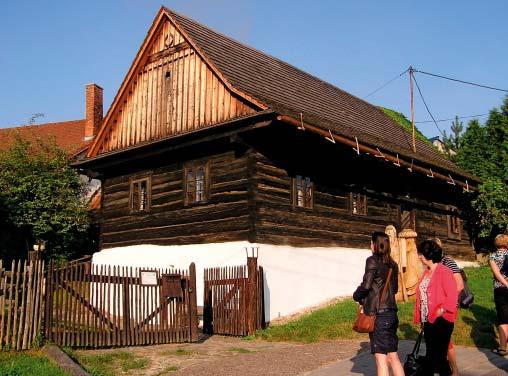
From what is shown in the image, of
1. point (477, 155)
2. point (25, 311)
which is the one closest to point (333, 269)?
point (25, 311)

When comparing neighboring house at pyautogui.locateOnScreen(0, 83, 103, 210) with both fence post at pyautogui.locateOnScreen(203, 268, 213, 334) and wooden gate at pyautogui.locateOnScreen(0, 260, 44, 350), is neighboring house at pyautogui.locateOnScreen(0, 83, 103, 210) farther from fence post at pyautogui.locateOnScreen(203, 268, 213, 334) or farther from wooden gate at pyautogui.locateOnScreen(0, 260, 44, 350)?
wooden gate at pyautogui.locateOnScreen(0, 260, 44, 350)

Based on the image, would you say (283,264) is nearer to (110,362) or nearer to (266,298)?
(266,298)

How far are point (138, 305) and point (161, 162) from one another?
23.6 feet

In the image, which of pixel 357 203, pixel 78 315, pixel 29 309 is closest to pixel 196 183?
pixel 357 203

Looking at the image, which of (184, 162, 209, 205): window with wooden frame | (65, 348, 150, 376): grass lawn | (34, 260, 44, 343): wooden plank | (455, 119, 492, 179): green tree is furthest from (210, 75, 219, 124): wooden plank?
(455, 119, 492, 179): green tree

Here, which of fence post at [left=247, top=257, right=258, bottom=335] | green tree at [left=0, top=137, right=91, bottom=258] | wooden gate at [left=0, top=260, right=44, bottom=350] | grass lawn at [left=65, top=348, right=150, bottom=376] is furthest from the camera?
green tree at [left=0, top=137, right=91, bottom=258]

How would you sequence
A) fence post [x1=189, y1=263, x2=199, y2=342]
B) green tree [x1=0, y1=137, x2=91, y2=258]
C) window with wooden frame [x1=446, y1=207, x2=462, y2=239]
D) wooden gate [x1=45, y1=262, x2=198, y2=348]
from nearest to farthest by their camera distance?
wooden gate [x1=45, y1=262, x2=198, y2=348] → fence post [x1=189, y1=263, x2=199, y2=342] → green tree [x1=0, y1=137, x2=91, y2=258] → window with wooden frame [x1=446, y1=207, x2=462, y2=239]

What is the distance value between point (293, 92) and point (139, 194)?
5.87 meters

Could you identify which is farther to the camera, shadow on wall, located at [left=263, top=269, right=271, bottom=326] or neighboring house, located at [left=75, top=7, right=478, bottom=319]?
neighboring house, located at [left=75, top=7, right=478, bottom=319]

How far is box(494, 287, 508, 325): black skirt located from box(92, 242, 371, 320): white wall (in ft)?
20.7

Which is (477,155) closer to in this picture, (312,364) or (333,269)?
(333,269)

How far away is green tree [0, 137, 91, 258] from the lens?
2283 centimetres

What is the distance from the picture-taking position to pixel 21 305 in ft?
31.2

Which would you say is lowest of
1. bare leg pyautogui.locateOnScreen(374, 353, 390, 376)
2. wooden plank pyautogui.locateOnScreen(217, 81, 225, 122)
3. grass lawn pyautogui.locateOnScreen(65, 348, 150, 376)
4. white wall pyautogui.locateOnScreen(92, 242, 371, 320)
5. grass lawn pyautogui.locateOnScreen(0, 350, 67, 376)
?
grass lawn pyautogui.locateOnScreen(65, 348, 150, 376)
